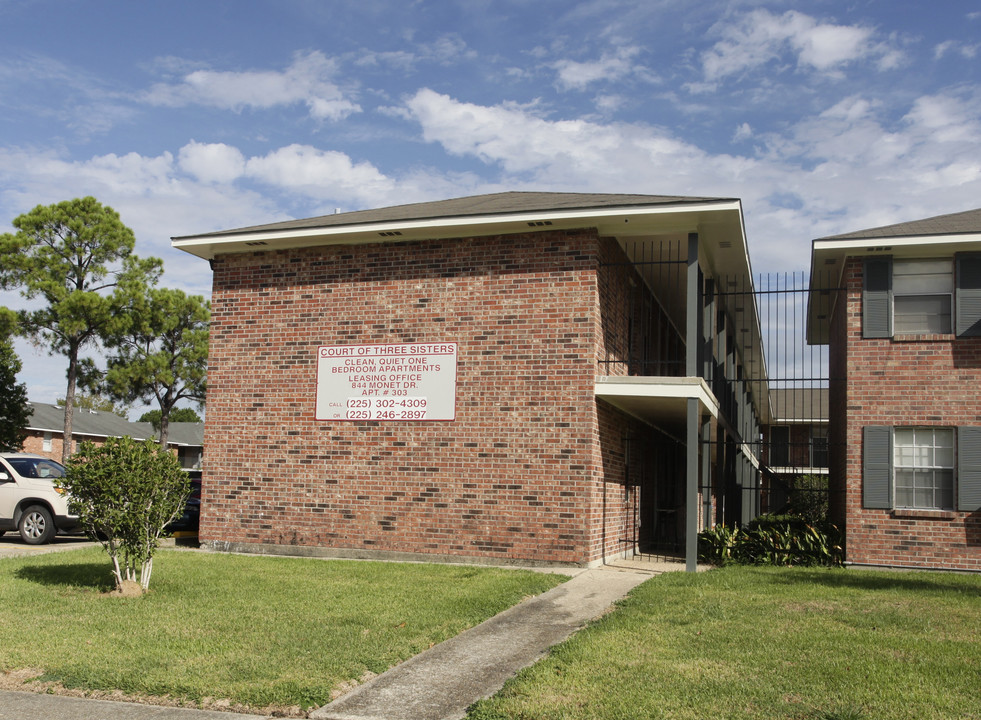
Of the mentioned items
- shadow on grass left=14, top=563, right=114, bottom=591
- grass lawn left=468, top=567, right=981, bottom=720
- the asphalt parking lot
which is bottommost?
the asphalt parking lot

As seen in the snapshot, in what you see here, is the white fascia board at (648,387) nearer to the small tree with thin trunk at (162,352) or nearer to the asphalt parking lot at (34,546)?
the asphalt parking lot at (34,546)

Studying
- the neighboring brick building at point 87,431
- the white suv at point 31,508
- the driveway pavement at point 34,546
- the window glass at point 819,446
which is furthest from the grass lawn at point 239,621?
the neighboring brick building at point 87,431

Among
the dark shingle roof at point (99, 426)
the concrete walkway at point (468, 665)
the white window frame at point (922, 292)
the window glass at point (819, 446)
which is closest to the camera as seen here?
the concrete walkway at point (468, 665)

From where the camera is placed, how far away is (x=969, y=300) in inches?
547

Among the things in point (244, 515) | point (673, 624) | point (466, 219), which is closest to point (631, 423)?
point (466, 219)

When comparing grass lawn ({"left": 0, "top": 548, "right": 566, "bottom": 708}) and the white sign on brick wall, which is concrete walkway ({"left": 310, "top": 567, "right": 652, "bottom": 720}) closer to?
grass lawn ({"left": 0, "top": 548, "right": 566, "bottom": 708})

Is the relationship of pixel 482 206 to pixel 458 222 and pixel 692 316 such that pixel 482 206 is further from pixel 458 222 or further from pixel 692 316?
pixel 692 316

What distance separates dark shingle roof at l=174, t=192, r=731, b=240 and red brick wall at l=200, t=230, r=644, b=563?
20.2 inches

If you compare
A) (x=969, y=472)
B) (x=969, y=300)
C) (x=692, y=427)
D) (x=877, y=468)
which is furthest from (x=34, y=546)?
(x=969, y=300)

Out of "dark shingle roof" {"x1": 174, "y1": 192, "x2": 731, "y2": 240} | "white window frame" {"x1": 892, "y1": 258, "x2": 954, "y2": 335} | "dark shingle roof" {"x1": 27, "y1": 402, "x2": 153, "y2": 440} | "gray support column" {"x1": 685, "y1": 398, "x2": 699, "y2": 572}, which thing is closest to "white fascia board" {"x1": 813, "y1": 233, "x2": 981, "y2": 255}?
"white window frame" {"x1": 892, "y1": 258, "x2": 954, "y2": 335}

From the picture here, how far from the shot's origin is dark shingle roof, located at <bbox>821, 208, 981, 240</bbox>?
542 inches

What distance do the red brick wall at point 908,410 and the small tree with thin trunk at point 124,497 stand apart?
10.2 meters

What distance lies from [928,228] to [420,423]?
8594mm

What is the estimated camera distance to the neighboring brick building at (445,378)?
13469 millimetres
